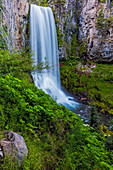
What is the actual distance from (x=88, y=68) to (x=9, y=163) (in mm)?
13035

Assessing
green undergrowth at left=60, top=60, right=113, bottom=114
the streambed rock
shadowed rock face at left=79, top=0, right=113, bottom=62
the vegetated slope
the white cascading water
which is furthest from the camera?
shadowed rock face at left=79, top=0, right=113, bottom=62

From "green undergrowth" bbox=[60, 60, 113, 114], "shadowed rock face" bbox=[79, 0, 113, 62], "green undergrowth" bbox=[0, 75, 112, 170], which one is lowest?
"green undergrowth" bbox=[60, 60, 113, 114]

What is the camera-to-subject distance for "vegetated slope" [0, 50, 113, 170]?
190cm

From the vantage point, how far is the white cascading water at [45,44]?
10398 millimetres

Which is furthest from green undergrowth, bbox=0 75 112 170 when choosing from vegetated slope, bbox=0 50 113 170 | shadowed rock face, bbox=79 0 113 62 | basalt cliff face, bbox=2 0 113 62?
shadowed rock face, bbox=79 0 113 62

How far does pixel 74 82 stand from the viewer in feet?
40.3

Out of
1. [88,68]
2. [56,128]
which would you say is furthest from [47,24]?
[56,128]

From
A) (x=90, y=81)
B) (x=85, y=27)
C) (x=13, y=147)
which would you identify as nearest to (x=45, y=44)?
(x=90, y=81)

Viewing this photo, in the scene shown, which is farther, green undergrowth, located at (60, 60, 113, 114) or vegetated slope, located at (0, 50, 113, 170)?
green undergrowth, located at (60, 60, 113, 114)

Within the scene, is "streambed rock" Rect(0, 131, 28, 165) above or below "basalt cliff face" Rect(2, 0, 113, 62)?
below

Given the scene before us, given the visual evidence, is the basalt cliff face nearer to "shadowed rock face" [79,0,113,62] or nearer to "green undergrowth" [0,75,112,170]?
"shadowed rock face" [79,0,113,62]

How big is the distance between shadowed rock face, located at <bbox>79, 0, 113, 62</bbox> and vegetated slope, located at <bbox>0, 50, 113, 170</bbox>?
43.5 feet

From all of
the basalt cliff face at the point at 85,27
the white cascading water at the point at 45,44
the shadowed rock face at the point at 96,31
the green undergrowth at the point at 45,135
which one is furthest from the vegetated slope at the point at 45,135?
the shadowed rock face at the point at 96,31

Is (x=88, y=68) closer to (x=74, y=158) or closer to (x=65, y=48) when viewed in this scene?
(x=65, y=48)
